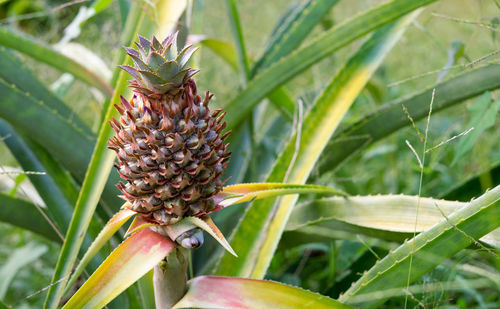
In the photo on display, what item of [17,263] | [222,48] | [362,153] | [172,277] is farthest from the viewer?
[362,153]

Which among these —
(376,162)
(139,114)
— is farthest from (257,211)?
(376,162)

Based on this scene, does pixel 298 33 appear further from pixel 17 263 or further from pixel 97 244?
pixel 17 263

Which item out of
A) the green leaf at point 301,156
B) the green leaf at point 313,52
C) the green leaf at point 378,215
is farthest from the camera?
the green leaf at point 313,52

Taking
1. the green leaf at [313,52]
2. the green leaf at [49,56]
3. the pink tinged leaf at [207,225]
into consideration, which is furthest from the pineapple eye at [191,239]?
the green leaf at [49,56]

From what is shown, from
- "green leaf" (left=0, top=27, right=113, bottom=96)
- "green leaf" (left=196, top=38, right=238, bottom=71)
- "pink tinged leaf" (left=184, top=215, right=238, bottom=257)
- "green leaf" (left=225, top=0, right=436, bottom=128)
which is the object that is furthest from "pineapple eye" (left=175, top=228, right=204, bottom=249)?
"green leaf" (left=196, top=38, right=238, bottom=71)

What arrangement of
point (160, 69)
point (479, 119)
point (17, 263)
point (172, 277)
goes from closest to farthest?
point (160, 69)
point (172, 277)
point (479, 119)
point (17, 263)

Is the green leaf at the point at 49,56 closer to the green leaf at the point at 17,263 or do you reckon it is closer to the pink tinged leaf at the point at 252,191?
the green leaf at the point at 17,263

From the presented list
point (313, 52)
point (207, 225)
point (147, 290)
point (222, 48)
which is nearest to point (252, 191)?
point (207, 225)
